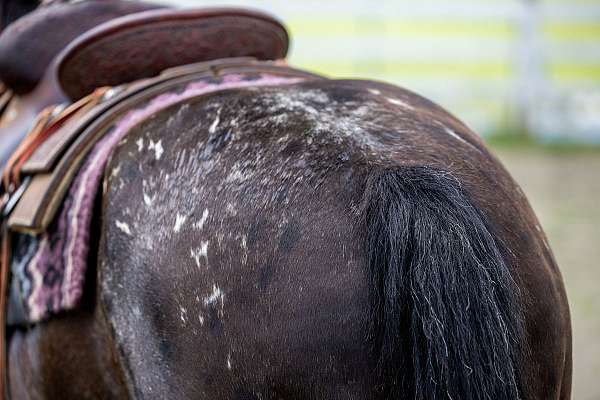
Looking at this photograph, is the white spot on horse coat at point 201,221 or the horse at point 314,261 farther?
the white spot on horse coat at point 201,221

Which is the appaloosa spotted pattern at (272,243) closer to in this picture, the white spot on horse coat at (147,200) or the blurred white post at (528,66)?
the white spot on horse coat at (147,200)

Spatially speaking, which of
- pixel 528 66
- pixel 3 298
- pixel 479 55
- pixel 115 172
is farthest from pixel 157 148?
pixel 528 66

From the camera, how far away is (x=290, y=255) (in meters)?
1.21

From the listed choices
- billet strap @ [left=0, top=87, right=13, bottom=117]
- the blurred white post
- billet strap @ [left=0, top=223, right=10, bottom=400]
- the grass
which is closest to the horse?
billet strap @ [left=0, top=223, right=10, bottom=400]

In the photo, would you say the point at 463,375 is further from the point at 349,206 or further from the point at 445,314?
the point at 349,206

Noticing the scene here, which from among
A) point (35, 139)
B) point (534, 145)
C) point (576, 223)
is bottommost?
point (534, 145)

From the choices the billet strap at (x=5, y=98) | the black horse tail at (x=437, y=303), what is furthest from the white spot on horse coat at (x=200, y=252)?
the billet strap at (x=5, y=98)

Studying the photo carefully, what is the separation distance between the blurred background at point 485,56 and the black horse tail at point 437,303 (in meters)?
7.97

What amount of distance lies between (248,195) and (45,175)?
1.94 feet

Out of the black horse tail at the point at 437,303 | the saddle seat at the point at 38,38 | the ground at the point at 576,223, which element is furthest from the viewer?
the ground at the point at 576,223

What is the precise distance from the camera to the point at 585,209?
21.7 feet

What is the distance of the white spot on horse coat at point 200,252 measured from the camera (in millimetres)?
1285

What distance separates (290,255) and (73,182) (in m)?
0.59

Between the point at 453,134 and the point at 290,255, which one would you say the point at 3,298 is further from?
the point at 453,134
